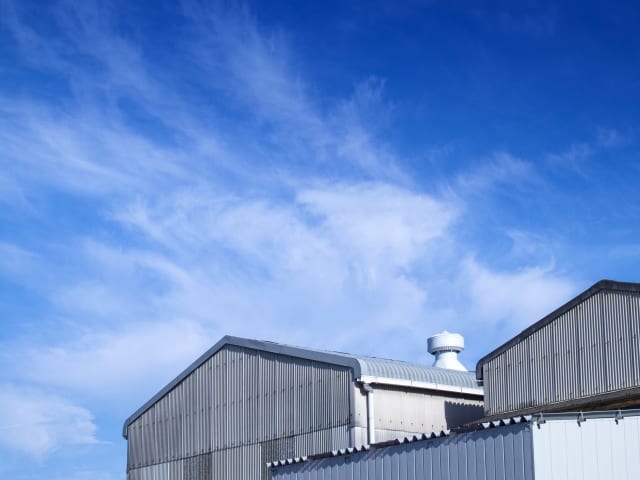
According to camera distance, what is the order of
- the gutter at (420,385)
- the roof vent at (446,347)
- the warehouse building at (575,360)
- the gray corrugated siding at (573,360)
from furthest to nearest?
the roof vent at (446,347) → the gutter at (420,385) → the gray corrugated siding at (573,360) → the warehouse building at (575,360)

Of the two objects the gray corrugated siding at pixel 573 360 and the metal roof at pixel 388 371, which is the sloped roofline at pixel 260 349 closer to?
the metal roof at pixel 388 371

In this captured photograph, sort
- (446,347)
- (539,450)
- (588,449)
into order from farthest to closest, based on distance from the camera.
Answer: (446,347) → (588,449) → (539,450)

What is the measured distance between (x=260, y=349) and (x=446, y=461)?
1402 centimetres

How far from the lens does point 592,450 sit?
1739 centimetres

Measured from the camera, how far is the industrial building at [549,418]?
1717cm

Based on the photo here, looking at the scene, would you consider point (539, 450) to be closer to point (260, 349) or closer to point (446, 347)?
point (260, 349)

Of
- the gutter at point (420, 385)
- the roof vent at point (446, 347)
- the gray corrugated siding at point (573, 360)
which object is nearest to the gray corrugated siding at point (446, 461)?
the gutter at point (420, 385)

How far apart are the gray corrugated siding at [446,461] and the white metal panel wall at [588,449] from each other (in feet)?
1.01

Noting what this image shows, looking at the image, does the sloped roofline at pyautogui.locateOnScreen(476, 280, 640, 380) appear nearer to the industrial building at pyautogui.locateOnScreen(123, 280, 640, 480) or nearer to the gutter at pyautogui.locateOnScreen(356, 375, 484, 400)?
the industrial building at pyautogui.locateOnScreen(123, 280, 640, 480)

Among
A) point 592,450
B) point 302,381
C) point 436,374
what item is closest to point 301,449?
point 302,381

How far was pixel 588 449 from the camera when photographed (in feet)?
56.9

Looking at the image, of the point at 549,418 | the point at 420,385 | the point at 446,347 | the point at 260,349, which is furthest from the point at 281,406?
the point at 549,418

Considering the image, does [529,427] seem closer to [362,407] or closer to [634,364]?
[634,364]

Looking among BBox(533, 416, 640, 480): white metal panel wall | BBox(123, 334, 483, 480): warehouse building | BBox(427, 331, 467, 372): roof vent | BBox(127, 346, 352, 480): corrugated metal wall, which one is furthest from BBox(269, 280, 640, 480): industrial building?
BBox(427, 331, 467, 372): roof vent
